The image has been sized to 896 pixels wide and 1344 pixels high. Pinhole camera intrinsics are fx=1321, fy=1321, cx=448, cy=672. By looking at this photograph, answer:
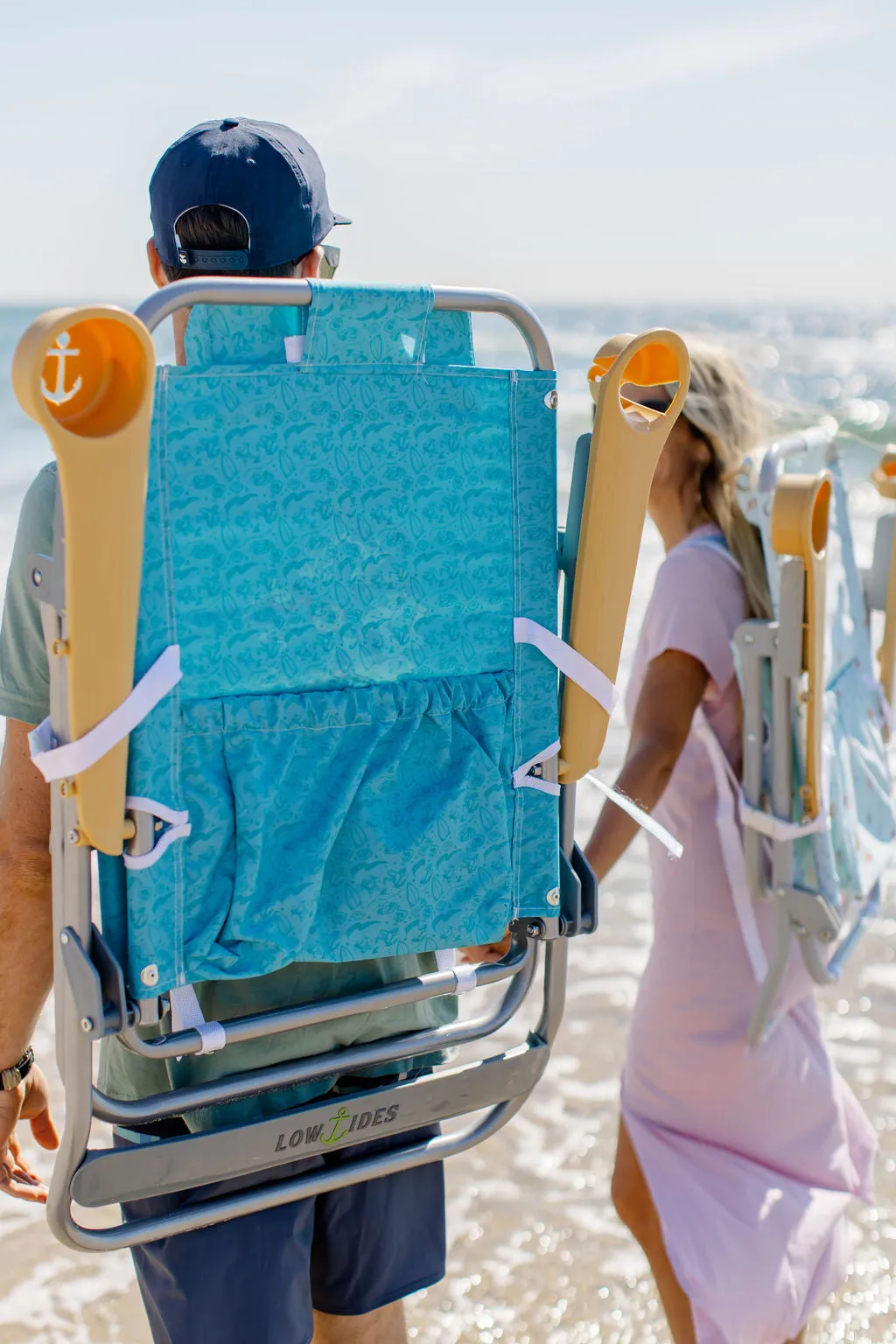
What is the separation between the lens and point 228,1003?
1.56m

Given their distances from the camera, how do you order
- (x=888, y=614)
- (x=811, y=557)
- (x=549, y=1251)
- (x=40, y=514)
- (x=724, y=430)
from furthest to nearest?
(x=549, y=1251) → (x=888, y=614) → (x=724, y=430) → (x=811, y=557) → (x=40, y=514)

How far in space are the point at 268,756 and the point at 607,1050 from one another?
2660 millimetres

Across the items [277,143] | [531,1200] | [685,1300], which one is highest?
[277,143]

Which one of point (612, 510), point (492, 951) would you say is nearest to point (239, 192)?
point (612, 510)

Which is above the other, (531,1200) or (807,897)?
(807,897)

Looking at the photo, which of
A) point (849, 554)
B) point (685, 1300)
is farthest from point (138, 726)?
point (849, 554)

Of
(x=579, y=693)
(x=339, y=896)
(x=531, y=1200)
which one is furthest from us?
(x=531, y=1200)

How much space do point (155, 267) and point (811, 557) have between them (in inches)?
42.0

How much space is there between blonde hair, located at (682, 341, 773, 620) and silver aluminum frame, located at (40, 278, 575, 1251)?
0.97m

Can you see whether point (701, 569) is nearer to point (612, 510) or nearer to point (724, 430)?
point (724, 430)

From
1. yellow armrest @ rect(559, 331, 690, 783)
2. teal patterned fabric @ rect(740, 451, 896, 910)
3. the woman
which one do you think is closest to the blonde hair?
the woman

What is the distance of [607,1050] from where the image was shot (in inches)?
150

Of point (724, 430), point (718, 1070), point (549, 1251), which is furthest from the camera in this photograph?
point (549, 1251)

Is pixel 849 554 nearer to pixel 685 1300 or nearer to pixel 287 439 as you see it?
pixel 685 1300
